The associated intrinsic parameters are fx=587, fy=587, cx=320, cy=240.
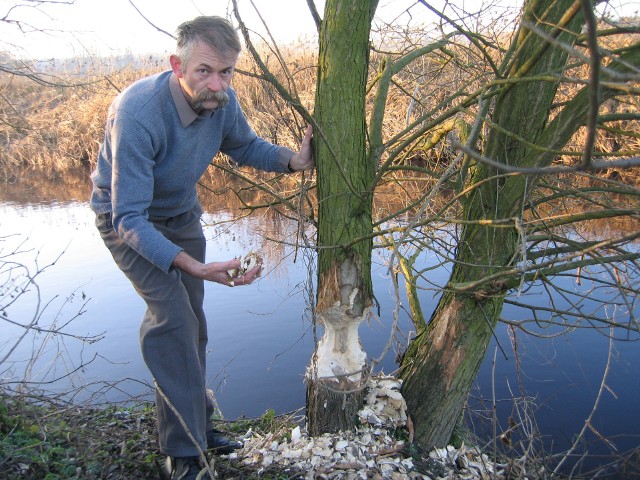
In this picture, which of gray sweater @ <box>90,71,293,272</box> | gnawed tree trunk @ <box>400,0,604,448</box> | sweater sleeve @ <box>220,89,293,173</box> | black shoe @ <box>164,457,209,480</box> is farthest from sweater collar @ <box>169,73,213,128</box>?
black shoe @ <box>164,457,209,480</box>

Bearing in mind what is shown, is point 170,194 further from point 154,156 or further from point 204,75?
point 204,75

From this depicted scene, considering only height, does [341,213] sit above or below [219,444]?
above

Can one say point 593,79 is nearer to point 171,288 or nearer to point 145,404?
point 171,288

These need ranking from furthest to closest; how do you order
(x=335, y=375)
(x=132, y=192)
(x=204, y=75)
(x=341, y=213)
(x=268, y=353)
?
(x=268, y=353) < (x=335, y=375) < (x=341, y=213) < (x=204, y=75) < (x=132, y=192)

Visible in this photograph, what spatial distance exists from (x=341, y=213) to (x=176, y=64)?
0.93 meters

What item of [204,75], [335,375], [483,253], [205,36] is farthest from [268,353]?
[205,36]

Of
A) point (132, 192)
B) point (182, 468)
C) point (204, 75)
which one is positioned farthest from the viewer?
point (182, 468)

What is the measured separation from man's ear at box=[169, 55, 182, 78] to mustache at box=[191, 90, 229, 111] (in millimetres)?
116

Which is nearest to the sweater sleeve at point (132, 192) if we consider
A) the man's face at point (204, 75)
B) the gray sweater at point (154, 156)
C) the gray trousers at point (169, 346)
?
the gray sweater at point (154, 156)

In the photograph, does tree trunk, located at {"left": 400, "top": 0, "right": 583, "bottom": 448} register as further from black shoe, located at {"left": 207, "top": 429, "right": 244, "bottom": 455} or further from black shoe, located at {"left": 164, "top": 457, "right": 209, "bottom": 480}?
black shoe, located at {"left": 164, "top": 457, "right": 209, "bottom": 480}

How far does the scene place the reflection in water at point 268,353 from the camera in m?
4.45

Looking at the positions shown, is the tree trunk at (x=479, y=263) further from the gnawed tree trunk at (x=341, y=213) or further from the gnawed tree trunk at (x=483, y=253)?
the gnawed tree trunk at (x=341, y=213)

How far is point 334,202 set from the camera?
2.61 metres

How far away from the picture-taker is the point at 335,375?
2.73 meters
